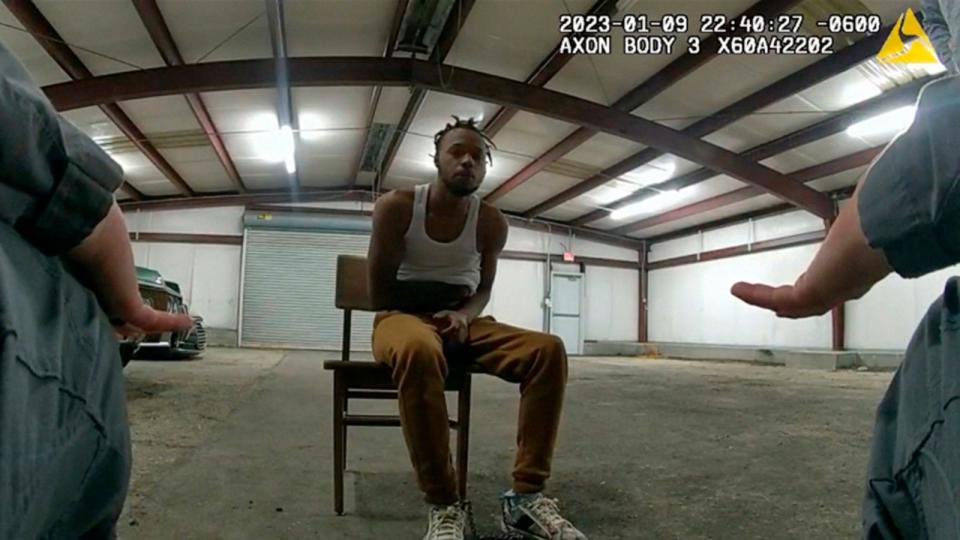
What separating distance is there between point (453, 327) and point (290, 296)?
1017 centimetres

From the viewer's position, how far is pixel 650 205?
35.2 ft

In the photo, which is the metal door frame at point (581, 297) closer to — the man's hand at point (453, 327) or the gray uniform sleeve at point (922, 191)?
the man's hand at point (453, 327)

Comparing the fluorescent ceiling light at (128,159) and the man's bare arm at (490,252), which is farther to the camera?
the fluorescent ceiling light at (128,159)

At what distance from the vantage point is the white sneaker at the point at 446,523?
4.06ft

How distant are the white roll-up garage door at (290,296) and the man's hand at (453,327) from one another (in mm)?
9504

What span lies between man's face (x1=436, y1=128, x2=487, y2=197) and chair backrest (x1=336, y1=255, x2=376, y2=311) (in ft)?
1.21

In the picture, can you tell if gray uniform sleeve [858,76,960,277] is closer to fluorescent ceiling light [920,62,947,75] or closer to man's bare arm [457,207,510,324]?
man's bare arm [457,207,510,324]

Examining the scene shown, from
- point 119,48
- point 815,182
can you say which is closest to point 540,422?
point 119,48

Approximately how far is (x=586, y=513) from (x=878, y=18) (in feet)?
16.5

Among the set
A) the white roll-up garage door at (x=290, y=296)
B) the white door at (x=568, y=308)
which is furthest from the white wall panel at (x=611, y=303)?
the white roll-up garage door at (x=290, y=296)

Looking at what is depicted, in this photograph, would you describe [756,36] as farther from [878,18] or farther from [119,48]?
[119,48]

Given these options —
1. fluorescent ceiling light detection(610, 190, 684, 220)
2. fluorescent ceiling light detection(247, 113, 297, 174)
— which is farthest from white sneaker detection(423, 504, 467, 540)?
fluorescent ceiling light detection(610, 190, 684, 220)

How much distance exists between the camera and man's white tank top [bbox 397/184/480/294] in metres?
1.65

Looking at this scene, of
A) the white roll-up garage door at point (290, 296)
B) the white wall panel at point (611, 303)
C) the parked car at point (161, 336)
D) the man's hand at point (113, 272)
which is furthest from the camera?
the white wall panel at point (611, 303)
